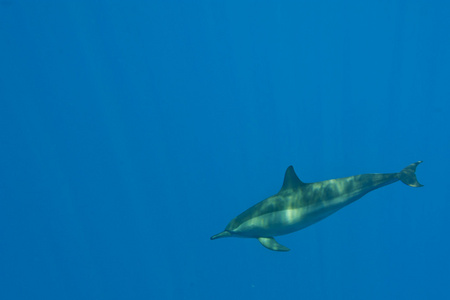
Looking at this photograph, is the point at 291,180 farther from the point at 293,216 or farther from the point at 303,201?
the point at 293,216

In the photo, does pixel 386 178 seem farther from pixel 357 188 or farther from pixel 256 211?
pixel 256 211

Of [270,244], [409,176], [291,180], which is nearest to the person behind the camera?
[291,180]

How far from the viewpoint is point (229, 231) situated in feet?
22.3

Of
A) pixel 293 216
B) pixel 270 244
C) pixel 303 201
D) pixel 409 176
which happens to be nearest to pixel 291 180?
pixel 303 201

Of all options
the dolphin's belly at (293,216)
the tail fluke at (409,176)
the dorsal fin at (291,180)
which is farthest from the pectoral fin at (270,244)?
the tail fluke at (409,176)

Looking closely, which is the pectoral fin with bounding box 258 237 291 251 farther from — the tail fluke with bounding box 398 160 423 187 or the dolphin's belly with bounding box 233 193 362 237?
the tail fluke with bounding box 398 160 423 187

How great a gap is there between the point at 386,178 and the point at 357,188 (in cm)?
56

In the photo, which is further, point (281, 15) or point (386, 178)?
point (281, 15)

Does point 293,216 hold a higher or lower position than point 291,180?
lower

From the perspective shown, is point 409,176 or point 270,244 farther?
A: point 409,176

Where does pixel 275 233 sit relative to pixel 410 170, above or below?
below

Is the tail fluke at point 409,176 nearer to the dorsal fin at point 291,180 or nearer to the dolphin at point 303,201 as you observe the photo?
the dolphin at point 303,201

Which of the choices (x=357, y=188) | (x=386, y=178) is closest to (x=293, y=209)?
(x=357, y=188)

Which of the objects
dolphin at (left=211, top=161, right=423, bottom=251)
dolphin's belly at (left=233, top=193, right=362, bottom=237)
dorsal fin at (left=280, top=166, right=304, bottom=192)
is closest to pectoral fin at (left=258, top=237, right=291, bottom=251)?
dolphin at (left=211, top=161, right=423, bottom=251)
